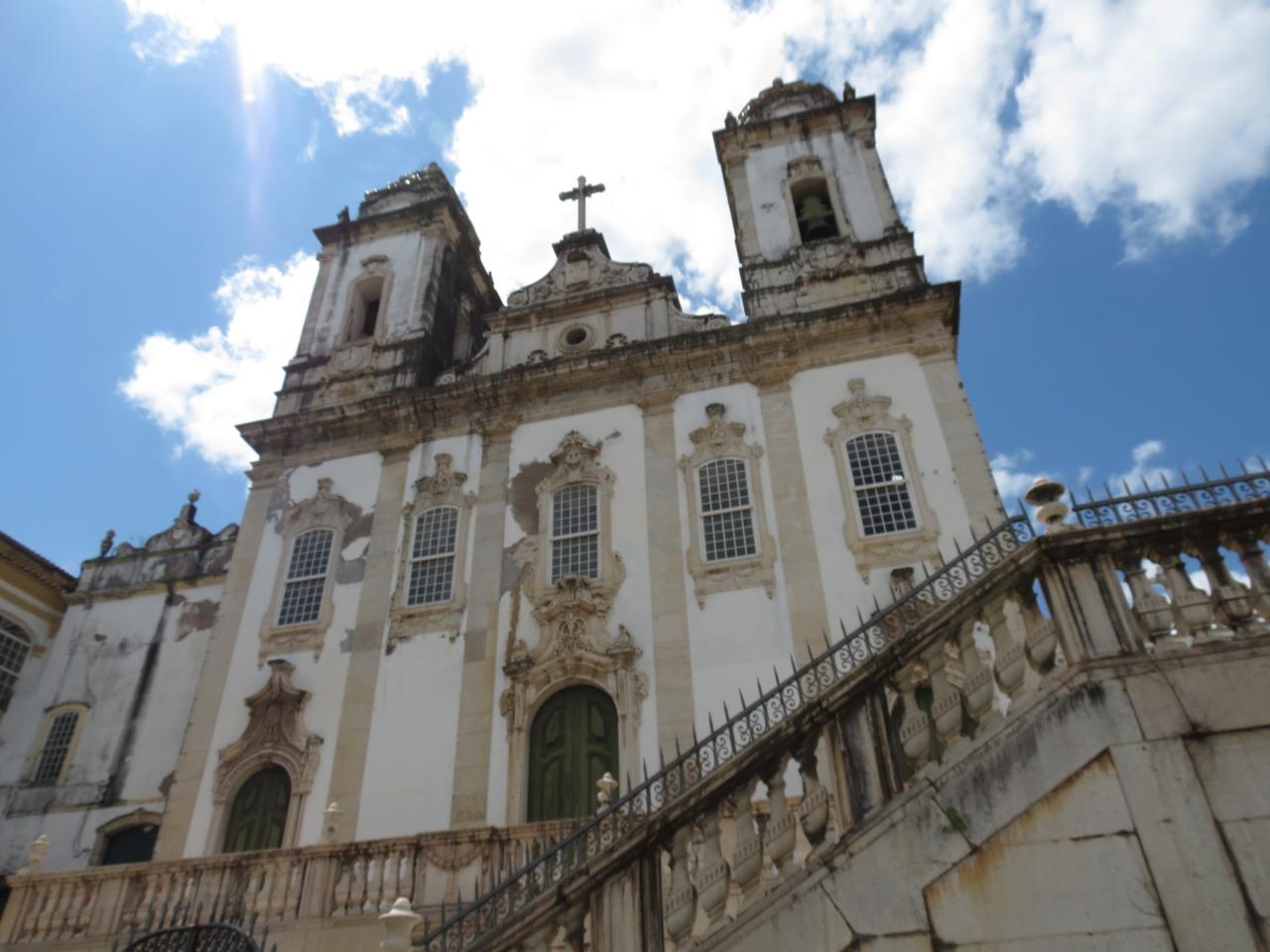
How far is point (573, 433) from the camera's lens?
1551 cm

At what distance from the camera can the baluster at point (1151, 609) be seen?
184 inches

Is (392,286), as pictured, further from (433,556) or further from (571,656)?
(571,656)

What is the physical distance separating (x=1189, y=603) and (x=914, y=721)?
158 cm

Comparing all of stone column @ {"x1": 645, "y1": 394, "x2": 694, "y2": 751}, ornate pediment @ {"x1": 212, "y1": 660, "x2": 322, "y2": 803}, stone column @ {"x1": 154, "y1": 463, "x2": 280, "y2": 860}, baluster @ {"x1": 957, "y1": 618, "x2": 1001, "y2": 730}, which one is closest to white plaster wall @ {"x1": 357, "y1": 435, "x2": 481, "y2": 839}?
ornate pediment @ {"x1": 212, "y1": 660, "x2": 322, "y2": 803}

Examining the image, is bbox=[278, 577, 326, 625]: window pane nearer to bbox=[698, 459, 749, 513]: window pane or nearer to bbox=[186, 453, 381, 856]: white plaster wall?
bbox=[186, 453, 381, 856]: white plaster wall

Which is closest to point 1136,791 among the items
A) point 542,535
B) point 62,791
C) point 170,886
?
point 170,886

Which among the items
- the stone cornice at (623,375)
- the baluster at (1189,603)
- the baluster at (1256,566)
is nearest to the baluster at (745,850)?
the baluster at (1189,603)

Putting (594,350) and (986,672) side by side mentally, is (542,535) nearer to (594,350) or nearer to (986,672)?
(594,350)

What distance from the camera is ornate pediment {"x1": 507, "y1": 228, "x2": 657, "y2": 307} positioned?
706 inches

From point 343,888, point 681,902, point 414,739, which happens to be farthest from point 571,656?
point 681,902

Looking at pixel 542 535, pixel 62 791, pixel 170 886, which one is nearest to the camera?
pixel 170 886

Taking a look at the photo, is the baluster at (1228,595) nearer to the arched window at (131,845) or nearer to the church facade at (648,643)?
the church facade at (648,643)

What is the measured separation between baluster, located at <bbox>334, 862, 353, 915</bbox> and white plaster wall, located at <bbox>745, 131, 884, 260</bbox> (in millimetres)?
12862

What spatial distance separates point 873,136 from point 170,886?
1784cm
